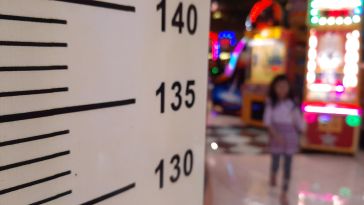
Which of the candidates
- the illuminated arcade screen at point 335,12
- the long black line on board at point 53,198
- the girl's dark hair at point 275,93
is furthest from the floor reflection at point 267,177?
the long black line on board at point 53,198

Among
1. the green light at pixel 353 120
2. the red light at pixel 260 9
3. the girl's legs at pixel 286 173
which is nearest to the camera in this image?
the girl's legs at pixel 286 173

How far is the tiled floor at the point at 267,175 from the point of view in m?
3.20

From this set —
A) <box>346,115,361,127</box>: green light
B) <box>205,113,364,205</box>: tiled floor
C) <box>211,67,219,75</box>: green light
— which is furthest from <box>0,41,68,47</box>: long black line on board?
<box>346,115,361,127</box>: green light

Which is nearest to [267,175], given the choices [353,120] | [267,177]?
[267,177]

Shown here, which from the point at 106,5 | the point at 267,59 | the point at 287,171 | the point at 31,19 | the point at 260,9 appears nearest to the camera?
the point at 31,19

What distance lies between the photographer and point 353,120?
167 inches

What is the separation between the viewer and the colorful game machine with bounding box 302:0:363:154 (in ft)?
13.6

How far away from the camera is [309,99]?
4312mm

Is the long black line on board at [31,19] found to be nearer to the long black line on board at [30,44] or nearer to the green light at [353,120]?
the long black line on board at [30,44]

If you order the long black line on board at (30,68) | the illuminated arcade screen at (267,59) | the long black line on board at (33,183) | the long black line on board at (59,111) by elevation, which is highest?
the illuminated arcade screen at (267,59)

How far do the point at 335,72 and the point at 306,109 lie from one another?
1.60 ft

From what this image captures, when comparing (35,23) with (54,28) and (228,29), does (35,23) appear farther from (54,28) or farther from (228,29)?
(228,29)

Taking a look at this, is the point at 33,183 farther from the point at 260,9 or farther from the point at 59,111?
A: the point at 260,9

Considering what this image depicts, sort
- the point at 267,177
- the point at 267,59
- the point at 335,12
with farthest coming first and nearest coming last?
the point at 267,59 < the point at 335,12 < the point at 267,177
